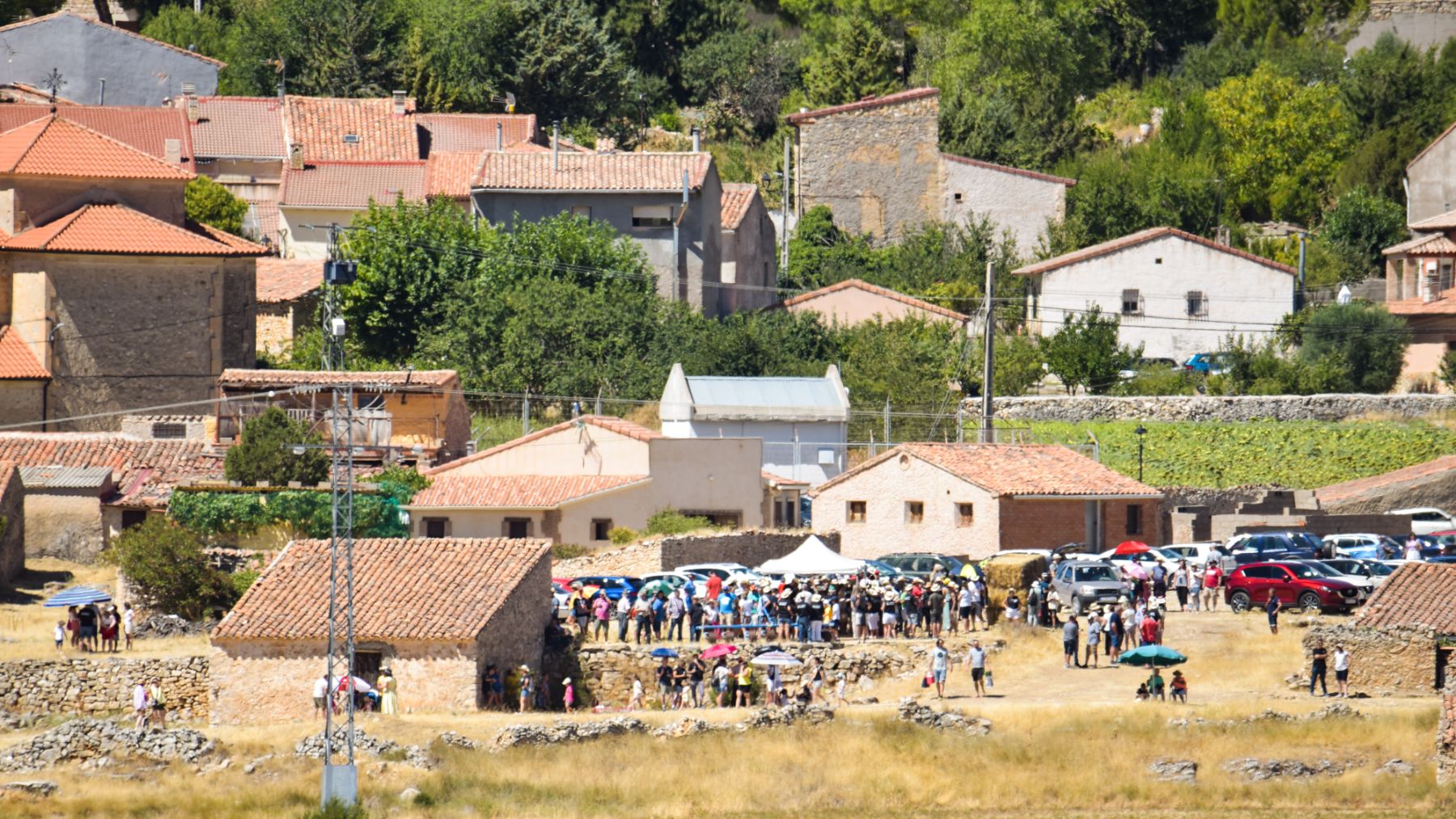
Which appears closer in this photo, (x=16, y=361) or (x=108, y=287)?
(x=16, y=361)

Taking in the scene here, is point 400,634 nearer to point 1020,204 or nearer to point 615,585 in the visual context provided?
point 615,585

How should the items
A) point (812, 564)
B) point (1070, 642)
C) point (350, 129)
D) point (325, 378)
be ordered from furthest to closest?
point (350, 129) < point (325, 378) < point (812, 564) < point (1070, 642)

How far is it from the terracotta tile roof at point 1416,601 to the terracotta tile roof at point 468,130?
5328 cm

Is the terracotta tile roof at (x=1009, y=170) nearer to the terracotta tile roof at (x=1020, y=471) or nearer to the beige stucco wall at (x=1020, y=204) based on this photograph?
the beige stucco wall at (x=1020, y=204)

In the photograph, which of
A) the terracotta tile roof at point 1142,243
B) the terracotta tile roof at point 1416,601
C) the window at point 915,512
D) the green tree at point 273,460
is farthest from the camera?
the terracotta tile roof at point 1142,243

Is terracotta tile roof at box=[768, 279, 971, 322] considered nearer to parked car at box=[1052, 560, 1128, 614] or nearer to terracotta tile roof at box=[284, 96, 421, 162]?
terracotta tile roof at box=[284, 96, 421, 162]

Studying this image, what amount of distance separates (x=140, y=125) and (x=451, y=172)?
462 inches

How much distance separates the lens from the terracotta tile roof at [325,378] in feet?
240

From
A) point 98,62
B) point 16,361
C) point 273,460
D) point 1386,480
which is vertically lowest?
point 1386,480

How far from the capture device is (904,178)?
327ft

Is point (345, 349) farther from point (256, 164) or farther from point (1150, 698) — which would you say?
point (1150, 698)

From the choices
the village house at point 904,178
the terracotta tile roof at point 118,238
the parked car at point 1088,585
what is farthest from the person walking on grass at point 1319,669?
the village house at point 904,178

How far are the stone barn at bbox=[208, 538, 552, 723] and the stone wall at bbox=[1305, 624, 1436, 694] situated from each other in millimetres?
15968

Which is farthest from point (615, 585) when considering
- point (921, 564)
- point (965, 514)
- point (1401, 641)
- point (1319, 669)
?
point (1401, 641)
